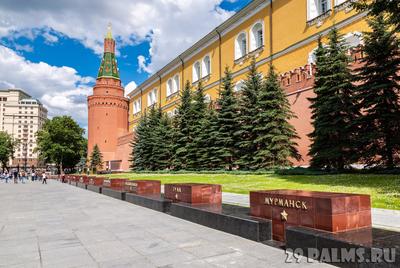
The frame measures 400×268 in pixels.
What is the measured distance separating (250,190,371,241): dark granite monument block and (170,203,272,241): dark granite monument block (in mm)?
243

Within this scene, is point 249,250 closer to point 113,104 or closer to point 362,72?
point 362,72

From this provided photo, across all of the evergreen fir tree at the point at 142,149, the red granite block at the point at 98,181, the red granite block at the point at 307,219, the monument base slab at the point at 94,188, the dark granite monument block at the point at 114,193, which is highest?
the evergreen fir tree at the point at 142,149

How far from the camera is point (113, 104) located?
2418 inches

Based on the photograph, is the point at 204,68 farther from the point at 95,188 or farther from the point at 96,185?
the point at 95,188

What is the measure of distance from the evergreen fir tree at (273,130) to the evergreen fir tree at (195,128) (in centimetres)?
654

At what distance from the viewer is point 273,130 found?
19.3 metres

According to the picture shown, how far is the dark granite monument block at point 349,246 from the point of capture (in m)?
3.56

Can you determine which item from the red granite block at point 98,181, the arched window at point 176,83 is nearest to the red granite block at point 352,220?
the red granite block at point 98,181

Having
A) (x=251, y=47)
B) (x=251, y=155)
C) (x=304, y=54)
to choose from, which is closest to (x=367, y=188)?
(x=251, y=155)

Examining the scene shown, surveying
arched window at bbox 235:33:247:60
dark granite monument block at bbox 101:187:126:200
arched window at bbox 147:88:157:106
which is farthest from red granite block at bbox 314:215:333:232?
arched window at bbox 147:88:157:106

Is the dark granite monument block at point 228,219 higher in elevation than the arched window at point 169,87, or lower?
lower

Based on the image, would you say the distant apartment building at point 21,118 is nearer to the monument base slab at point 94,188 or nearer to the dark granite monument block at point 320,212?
the monument base slab at point 94,188

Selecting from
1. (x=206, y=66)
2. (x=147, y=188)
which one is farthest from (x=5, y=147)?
(x=147, y=188)

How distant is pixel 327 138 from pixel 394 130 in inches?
116
